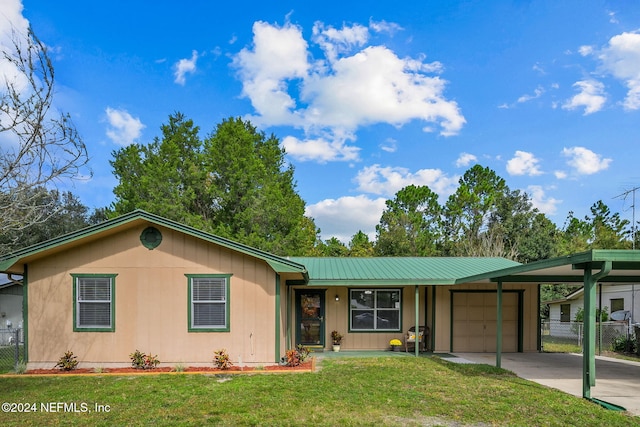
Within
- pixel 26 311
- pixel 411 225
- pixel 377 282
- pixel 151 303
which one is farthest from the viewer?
pixel 411 225

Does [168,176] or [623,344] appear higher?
[168,176]

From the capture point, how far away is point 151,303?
10156mm

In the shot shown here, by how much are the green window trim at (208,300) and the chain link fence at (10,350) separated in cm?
384

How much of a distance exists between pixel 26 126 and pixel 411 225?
31602 mm

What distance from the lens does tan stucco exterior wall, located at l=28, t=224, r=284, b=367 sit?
10.0m

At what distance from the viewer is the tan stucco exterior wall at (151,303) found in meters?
10.0

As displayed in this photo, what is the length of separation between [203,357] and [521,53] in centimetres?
1342

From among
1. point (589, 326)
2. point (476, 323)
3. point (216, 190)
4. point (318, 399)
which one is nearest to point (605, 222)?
point (476, 323)

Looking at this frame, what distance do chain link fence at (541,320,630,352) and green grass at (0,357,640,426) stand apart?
797 centimetres

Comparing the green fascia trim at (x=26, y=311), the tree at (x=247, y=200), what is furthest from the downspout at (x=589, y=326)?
the tree at (x=247, y=200)

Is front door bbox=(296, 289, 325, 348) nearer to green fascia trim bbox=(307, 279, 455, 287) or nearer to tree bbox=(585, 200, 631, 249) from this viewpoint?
green fascia trim bbox=(307, 279, 455, 287)

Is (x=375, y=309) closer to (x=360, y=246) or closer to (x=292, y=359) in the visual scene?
(x=292, y=359)

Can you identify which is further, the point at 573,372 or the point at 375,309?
the point at 375,309

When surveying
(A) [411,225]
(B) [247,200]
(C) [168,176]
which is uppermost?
(C) [168,176]
